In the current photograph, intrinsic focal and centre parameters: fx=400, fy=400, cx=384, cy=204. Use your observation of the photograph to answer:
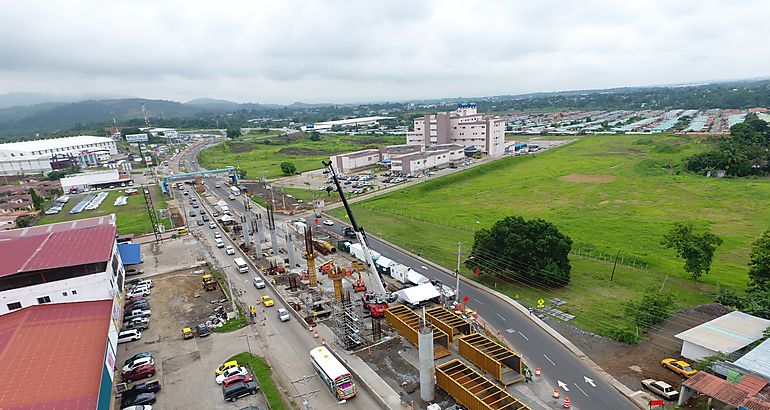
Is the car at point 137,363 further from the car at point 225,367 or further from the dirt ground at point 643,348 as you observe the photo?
the dirt ground at point 643,348

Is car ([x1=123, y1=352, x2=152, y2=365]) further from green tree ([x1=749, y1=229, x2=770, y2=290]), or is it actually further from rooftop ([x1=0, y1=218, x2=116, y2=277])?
green tree ([x1=749, y1=229, x2=770, y2=290])

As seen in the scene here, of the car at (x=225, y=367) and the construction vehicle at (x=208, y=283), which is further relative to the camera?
the construction vehicle at (x=208, y=283)

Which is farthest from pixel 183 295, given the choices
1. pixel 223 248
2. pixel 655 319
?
pixel 655 319

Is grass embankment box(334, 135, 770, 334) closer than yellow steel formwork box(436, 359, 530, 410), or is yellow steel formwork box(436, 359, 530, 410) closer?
yellow steel formwork box(436, 359, 530, 410)

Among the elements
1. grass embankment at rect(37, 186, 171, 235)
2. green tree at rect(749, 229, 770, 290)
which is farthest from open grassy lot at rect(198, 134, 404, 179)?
green tree at rect(749, 229, 770, 290)

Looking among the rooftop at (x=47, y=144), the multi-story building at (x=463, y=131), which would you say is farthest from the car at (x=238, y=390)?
the rooftop at (x=47, y=144)

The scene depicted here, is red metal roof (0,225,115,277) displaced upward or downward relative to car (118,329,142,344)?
upward

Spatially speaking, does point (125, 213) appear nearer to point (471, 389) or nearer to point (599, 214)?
point (471, 389)

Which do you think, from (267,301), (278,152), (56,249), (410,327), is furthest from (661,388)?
(278,152)
